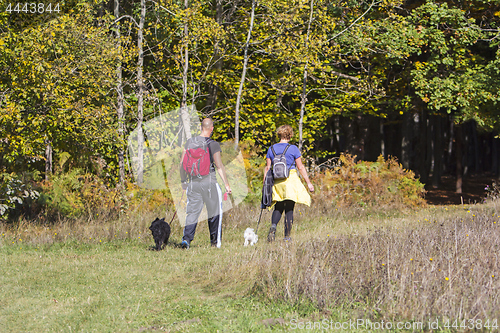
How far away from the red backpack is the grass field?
1320 millimetres

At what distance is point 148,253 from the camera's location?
7.98m

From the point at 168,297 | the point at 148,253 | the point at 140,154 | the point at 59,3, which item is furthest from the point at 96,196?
the point at 168,297

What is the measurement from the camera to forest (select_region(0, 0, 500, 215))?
11.7m

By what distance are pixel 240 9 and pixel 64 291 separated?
444 inches

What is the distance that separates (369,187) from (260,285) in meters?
8.96

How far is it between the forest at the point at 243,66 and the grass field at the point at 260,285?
4.82 meters

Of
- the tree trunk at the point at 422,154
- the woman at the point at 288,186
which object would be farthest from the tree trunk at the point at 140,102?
the tree trunk at the point at 422,154

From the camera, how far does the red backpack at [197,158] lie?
7.70 meters

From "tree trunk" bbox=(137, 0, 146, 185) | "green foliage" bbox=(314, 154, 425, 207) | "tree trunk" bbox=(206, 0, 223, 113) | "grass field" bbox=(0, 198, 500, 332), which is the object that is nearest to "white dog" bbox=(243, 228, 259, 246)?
"grass field" bbox=(0, 198, 500, 332)

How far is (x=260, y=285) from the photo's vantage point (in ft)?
17.9

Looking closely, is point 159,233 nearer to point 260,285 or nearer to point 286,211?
point 286,211

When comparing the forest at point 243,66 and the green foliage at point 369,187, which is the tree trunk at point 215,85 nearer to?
the forest at point 243,66

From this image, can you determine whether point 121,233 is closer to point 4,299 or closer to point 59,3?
point 4,299

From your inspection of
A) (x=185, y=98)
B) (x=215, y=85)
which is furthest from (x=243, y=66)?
(x=185, y=98)
